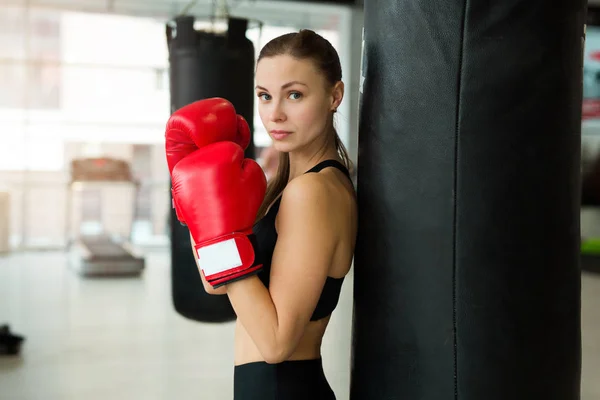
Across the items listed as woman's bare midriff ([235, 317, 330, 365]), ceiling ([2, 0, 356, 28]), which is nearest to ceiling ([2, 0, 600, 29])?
ceiling ([2, 0, 356, 28])

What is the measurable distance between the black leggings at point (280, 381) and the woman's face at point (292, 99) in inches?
15.4

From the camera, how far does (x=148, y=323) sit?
4531 millimetres

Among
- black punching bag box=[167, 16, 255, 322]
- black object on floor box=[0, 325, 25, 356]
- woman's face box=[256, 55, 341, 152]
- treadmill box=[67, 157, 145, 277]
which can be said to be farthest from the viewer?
treadmill box=[67, 157, 145, 277]

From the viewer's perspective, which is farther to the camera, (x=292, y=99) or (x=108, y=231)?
(x=108, y=231)

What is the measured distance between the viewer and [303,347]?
1202mm

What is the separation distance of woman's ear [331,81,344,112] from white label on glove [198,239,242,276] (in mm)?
323

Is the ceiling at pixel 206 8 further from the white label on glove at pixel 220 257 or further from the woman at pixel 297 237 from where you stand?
the white label on glove at pixel 220 257

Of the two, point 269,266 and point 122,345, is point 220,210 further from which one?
point 122,345

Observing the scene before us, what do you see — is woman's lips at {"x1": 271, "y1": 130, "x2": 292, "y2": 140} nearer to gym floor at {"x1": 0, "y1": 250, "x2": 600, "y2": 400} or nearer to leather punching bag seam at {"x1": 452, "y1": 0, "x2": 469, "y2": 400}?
leather punching bag seam at {"x1": 452, "y1": 0, "x2": 469, "y2": 400}

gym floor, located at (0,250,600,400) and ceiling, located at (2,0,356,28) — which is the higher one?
ceiling, located at (2,0,356,28)

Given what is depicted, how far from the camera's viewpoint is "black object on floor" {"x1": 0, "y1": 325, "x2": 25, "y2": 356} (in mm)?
3618

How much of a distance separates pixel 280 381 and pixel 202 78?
2.10 m

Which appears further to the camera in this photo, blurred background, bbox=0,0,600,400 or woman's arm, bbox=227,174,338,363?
blurred background, bbox=0,0,600,400

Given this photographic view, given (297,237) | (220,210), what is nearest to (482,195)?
(297,237)
